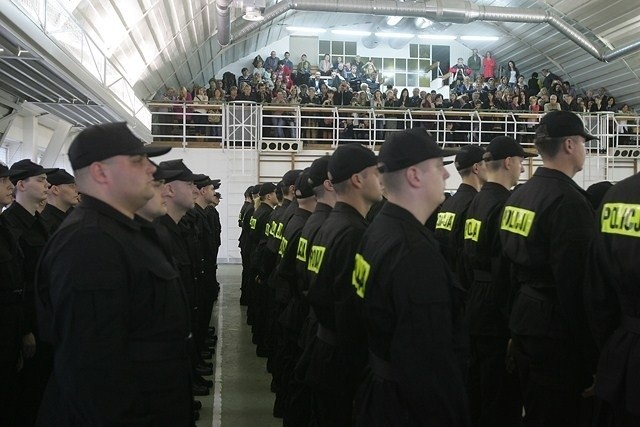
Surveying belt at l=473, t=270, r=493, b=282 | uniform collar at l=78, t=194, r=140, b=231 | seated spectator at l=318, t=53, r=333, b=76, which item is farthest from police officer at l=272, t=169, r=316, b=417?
seated spectator at l=318, t=53, r=333, b=76

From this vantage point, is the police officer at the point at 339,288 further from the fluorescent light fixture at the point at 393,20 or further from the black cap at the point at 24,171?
the fluorescent light fixture at the point at 393,20

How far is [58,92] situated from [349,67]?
15.4 meters

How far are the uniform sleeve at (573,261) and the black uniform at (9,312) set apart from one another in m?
3.50

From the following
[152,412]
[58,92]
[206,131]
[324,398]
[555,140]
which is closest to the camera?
→ [152,412]

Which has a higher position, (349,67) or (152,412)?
(349,67)

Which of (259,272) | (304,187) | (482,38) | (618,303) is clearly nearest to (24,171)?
(304,187)

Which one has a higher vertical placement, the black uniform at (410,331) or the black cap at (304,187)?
the black cap at (304,187)

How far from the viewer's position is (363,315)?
2.53 meters

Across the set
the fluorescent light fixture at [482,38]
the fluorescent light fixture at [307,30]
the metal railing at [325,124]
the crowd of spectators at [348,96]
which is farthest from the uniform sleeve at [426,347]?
the fluorescent light fixture at [482,38]

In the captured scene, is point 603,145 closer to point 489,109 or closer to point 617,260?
point 489,109

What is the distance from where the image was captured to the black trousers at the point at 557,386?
325 cm

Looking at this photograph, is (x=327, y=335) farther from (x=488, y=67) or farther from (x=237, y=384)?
(x=488, y=67)

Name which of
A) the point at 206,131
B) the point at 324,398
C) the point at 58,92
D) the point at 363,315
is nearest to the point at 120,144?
the point at 363,315

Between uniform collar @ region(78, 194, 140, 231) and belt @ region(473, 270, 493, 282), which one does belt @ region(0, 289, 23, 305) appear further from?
belt @ region(473, 270, 493, 282)
